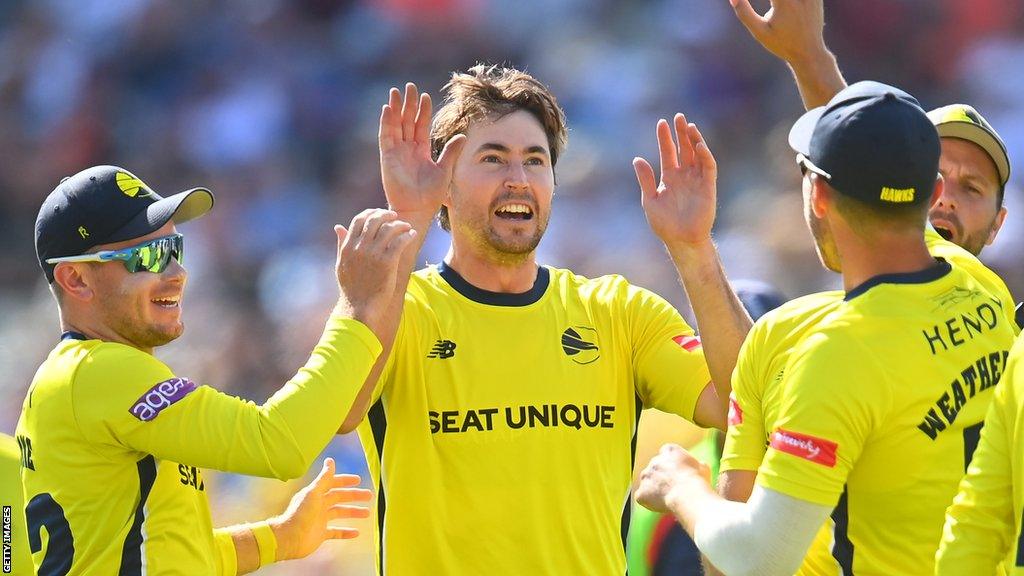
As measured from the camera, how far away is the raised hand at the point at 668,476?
10.6ft

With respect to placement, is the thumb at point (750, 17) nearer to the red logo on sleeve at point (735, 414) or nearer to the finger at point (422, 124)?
the finger at point (422, 124)

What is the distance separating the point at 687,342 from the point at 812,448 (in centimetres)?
149

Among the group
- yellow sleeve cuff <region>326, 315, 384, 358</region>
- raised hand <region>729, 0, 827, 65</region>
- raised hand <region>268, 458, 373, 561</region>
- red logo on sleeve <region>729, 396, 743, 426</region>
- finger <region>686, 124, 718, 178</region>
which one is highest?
raised hand <region>729, 0, 827, 65</region>

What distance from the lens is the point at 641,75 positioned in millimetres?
9875

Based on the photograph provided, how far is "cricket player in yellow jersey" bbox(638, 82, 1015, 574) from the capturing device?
9.23ft

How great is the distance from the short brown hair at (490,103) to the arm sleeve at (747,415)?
1.70 m

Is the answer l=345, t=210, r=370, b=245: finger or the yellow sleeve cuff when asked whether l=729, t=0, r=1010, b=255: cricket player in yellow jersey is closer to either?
l=345, t=210, r=370, b=245: finger

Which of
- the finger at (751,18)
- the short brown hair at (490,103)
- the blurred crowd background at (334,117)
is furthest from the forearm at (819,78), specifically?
the blurred crowd background at (334,117)

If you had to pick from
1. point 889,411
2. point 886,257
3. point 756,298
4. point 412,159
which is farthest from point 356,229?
point 756,298

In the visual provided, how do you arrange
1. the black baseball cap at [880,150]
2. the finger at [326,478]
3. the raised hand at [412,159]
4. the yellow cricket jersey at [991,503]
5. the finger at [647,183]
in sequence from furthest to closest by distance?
1. the finger at [326,478]
2. the finger at [647,183]
3. the raised hand at [412,159]
4. the black baseball cap at [880,150]
5. the yellow cricket jersey at [991,503]

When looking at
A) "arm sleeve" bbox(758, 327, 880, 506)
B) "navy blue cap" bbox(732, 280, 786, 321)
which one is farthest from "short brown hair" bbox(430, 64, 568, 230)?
"arm sleeve" bbox(758, 327, 880, 506)

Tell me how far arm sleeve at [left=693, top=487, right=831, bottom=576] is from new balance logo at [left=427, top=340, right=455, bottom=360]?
1442mm

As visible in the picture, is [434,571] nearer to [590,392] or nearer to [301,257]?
[590,392]

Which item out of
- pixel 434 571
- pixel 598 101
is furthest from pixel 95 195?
pixel 598 101
